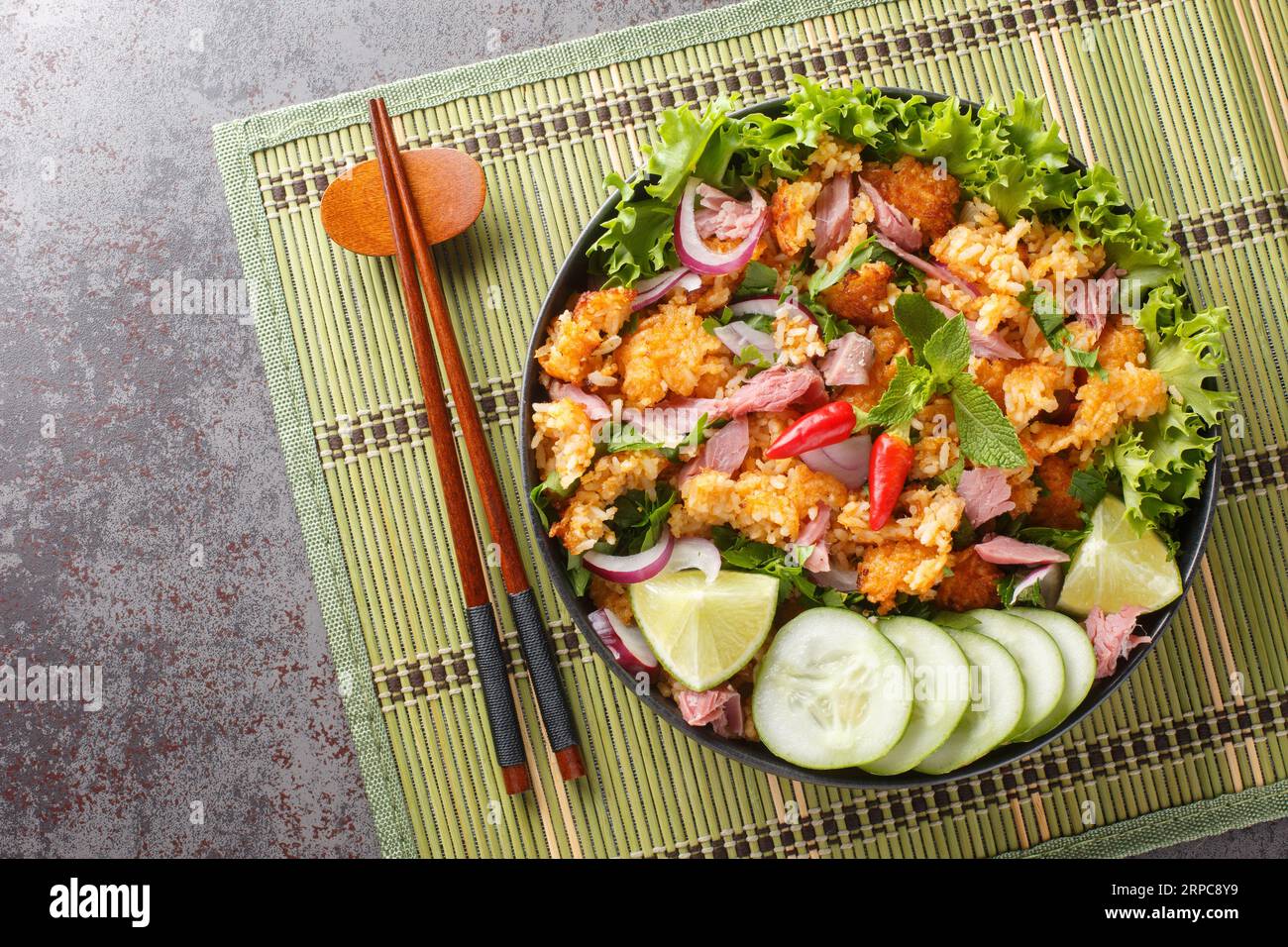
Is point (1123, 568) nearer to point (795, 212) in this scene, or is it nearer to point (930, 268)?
point (930, 268)

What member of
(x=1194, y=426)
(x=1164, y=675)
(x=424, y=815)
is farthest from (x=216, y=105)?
(x=1164, y=675)

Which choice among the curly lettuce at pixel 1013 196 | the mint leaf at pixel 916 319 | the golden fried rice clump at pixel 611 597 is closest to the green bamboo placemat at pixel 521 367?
the golden fried rice clump at pixel 611 597

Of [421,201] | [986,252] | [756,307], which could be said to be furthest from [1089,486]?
[421,201]

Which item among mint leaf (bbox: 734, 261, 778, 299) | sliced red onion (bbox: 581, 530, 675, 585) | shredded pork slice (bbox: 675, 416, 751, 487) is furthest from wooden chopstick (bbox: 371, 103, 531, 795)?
mint leaf (bbox: 734, 261, 778, 299)

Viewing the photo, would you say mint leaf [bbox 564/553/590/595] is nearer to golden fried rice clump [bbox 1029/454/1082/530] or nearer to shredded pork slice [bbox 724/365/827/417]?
shredded pork slice [bbox 724/365/827/417]

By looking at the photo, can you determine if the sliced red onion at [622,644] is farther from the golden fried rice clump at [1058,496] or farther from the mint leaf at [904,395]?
the golden fried rice clump at [1058,496]

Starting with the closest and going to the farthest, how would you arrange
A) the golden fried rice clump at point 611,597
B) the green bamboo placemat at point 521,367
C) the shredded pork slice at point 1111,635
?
1. the shredded pork slice at point 1111,635
2. the golden fried rice clump at point 611,597
3. the green bamboo placemat at point 521,367
